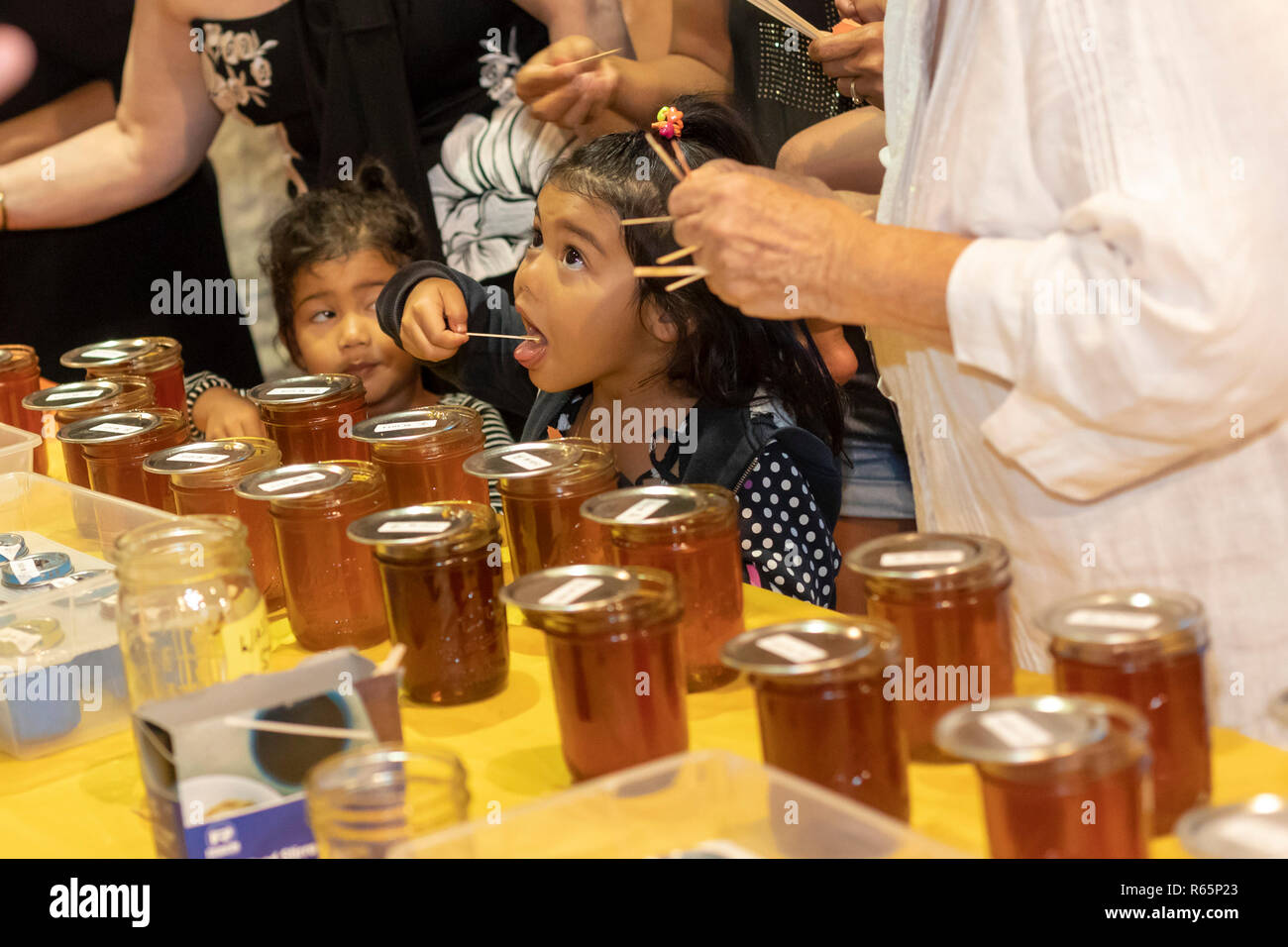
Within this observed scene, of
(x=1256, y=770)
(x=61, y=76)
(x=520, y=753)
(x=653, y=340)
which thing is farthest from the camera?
(x=61, y=76)

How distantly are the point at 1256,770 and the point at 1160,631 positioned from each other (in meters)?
0.18

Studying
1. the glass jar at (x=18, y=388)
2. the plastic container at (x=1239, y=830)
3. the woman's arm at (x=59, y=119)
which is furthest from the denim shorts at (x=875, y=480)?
the woman's arm at (x=59, y=119)

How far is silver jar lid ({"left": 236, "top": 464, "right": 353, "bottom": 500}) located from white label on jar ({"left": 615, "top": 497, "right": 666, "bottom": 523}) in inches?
12.8

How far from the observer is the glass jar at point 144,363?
2246 mm

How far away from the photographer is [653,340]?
207cm

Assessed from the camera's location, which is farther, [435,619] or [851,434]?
[851,434]

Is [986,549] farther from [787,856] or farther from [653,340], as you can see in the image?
[653,340]

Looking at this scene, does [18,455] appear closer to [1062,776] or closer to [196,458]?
[196,458]

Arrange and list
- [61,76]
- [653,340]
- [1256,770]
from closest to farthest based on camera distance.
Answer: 1. [1256,770]
2. [653,340]
3. [61,76]

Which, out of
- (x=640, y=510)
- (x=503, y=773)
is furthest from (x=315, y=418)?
(x=503, y=773)

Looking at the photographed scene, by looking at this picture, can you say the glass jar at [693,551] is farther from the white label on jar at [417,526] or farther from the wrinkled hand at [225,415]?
the wrinkled hand at [225,415]

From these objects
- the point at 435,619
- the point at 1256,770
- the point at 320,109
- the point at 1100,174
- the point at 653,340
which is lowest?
the point at 1256,770

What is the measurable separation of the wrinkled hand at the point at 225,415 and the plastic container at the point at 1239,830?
6.56 feet
